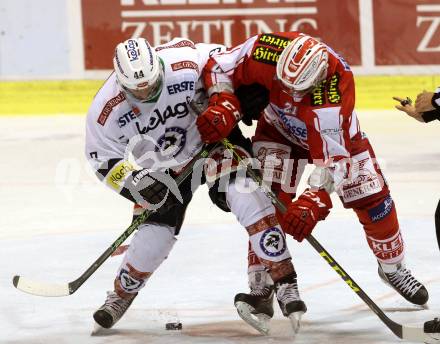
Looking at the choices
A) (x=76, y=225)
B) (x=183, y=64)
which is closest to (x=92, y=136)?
(x=183, y=64)

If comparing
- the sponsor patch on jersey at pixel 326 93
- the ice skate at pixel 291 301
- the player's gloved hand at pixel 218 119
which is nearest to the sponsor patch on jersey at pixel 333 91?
the sponsor patch on jersey at pixel 326 93

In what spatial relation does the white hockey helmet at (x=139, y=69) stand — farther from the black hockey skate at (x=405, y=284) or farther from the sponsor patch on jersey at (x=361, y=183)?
the black hockey skate at (x=405, y=284)

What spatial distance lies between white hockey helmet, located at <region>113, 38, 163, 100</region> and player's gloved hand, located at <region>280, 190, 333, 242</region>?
2.09 feet

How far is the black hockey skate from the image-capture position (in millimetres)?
4906

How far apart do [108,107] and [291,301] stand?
0.93m

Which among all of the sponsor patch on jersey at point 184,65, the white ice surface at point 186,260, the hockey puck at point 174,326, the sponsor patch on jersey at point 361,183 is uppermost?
the sponsor patch on jersey at point 184,65

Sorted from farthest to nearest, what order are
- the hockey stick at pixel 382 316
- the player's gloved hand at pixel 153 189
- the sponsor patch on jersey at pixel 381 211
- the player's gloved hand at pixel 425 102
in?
the sponsor patch on jersey at pixel 381 211 < the player's gloved hand at pixel 153 189 < the player's gloved hand at pixel 425 102 < the hockey stick at pixel 382 316

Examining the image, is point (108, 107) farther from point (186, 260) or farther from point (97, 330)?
point (186, 260)

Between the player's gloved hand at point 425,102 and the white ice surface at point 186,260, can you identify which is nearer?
the player's gloved hand at point 425,102

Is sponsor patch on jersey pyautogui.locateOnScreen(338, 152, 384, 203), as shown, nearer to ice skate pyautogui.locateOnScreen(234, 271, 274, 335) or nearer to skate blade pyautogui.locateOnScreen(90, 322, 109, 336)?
ice skate pyautogui.locateOnScreen(234, 271, 274, 335)

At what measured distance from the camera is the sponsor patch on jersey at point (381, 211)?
15.7 feet

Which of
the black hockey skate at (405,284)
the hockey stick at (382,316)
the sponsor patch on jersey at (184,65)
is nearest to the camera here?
the hockey stick at (382,316)

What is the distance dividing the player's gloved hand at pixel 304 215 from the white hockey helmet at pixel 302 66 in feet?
1.27

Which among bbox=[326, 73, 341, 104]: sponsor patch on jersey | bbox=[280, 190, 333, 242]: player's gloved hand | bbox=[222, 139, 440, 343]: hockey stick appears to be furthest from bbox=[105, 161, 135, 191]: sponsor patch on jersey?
bbox=[326, 73, 341, 104]: sponsor patch on jersey
